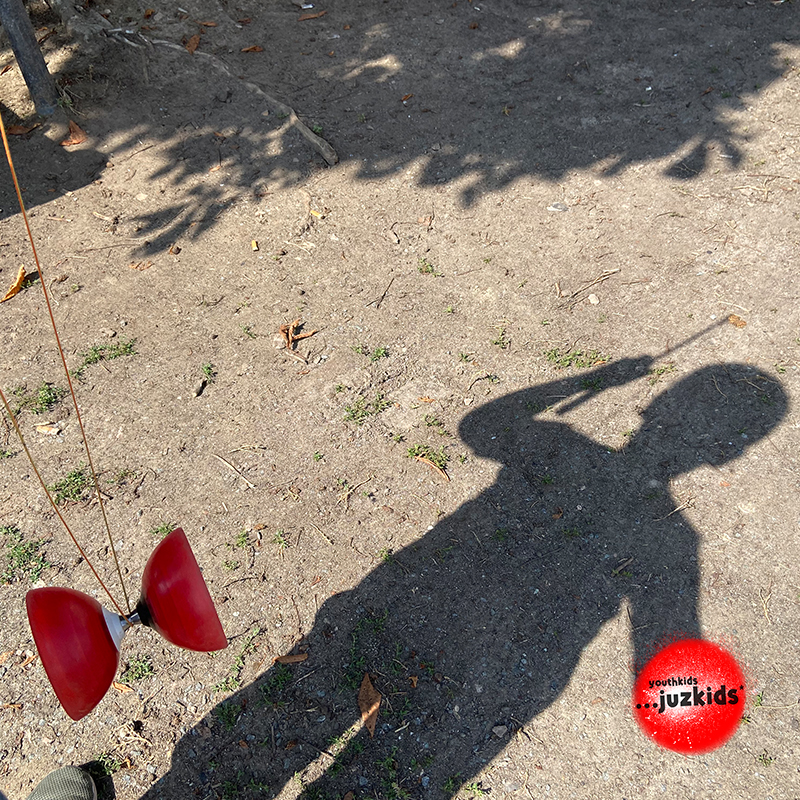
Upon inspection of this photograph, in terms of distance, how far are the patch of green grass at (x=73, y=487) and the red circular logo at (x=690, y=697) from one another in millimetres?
2951

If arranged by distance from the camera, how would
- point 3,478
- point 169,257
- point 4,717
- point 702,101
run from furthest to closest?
point 702,101 < point 169,257 < point 3,478 < point 4,717

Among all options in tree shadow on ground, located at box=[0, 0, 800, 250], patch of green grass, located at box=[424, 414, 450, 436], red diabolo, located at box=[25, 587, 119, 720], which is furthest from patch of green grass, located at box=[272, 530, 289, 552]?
tree shadow on ground, located at box=[0, 0, 800, 250]

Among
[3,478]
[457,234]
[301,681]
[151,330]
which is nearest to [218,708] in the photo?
[301,681]

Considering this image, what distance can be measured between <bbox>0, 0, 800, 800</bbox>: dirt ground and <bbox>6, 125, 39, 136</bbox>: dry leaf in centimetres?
14

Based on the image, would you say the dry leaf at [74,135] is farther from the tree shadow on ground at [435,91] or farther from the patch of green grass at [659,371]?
the patch of green grass at [659,371]


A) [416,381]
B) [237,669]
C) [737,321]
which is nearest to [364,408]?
[416,381]

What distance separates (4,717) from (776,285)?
5.03 m

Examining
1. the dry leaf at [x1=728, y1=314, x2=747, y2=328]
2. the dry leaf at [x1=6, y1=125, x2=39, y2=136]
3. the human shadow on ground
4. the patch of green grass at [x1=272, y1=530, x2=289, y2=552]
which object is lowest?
the human shadow on ground

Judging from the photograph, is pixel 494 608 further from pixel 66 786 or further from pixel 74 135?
pixel 74 135

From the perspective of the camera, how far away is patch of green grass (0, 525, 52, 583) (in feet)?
11.2

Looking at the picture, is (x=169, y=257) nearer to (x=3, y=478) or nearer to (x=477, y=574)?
(x=3, y=478)

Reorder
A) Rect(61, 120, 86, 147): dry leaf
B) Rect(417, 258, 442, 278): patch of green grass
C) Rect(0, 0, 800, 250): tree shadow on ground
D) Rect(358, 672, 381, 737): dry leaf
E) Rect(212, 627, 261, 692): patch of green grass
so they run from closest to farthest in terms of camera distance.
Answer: Rect(358, 672, 381, 737): dry leaf < Rect(212, 627, 261, 692): patch of green grass < Rect(417, 258, 442, 278): patch of green grass < Rect(0, 0, 800, 250): tree shadow on ground < Rect(61, 120, 86, 147): dry leaf

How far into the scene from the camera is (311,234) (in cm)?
515

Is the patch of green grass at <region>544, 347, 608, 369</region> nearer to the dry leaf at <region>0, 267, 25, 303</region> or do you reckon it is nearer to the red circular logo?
the red circular logo
